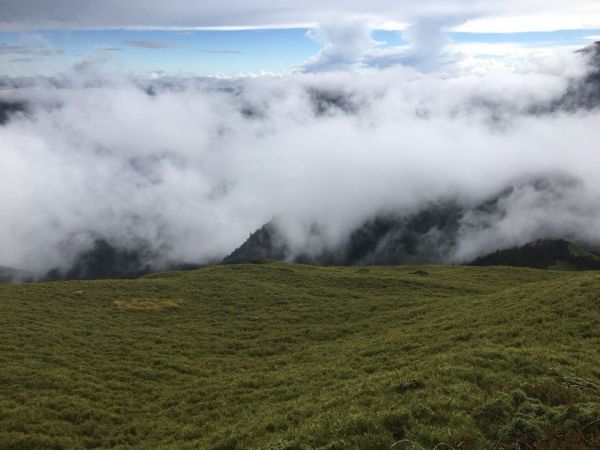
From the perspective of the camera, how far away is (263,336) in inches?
1560

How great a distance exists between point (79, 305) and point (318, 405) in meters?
36.9

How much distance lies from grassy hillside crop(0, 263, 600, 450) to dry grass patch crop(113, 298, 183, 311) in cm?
21

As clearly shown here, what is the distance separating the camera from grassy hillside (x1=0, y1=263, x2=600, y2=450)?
1482cm

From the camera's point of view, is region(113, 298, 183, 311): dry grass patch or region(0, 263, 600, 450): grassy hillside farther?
region(113, 298, 183, 311): dry grass patch

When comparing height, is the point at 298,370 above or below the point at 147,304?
above

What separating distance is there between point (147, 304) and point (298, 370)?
1087 inches

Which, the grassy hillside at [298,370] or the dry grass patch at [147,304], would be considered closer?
the grassy hillside at [298,370]

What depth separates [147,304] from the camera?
5003cm

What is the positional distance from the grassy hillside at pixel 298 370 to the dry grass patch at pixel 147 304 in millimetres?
211

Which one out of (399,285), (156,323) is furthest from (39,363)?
(399,285)

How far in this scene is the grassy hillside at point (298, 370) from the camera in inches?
583

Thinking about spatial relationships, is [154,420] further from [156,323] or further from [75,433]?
[156,323]

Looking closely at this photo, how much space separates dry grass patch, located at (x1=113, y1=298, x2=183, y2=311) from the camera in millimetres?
48469

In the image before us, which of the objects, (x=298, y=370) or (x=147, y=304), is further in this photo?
(x=147, y=304)
